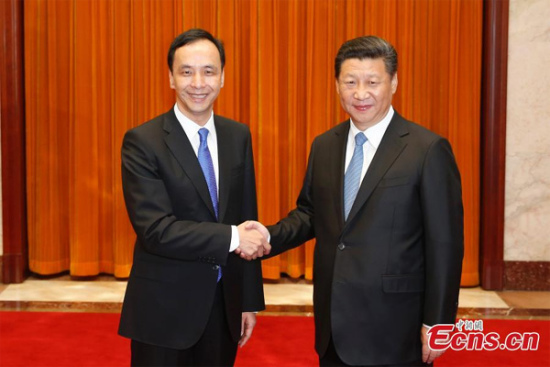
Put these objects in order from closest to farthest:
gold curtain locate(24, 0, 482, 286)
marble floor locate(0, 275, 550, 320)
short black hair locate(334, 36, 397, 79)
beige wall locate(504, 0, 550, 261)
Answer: short black hair locate(334, 36, 397, 79)
marble floor locate(0, 275, 550, 320)
beige wall locate(504, 0, 550, 261)
gold curtain locate(24, 0, 482, 286)

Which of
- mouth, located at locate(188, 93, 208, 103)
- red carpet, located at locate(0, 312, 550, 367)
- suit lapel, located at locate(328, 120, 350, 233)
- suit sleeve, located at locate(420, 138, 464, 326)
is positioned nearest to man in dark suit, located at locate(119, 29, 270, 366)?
mouth, located at locate(188, 93, 208, 103)

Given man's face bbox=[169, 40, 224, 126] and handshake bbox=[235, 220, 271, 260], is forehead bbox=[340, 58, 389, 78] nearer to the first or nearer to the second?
man's face bbox=[169, 40, 224, 126]

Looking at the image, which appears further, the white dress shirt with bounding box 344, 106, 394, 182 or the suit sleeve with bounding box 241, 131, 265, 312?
the suit sleeve with bounding box 241, 131, 265, 312

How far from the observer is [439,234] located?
2.01 metres

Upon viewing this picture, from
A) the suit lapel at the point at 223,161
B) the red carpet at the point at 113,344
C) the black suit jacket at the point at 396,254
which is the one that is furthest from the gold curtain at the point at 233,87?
the black suit jacket at the point at 396,254

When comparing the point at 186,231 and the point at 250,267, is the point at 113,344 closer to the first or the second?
the point at 250,267

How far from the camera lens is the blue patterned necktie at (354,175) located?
83.6 inches

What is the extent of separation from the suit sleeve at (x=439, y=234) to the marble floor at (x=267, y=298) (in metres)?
2.20

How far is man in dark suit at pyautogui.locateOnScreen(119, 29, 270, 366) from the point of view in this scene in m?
2.13

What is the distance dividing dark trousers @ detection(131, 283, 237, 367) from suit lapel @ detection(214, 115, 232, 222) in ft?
0.86

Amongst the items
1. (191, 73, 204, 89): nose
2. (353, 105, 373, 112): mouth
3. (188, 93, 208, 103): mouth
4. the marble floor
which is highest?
(191, 73, 204, 89): nose

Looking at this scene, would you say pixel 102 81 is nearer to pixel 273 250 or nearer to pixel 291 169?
pixel 291 169

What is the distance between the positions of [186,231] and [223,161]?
274 millimetres

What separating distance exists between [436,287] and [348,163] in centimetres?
46
